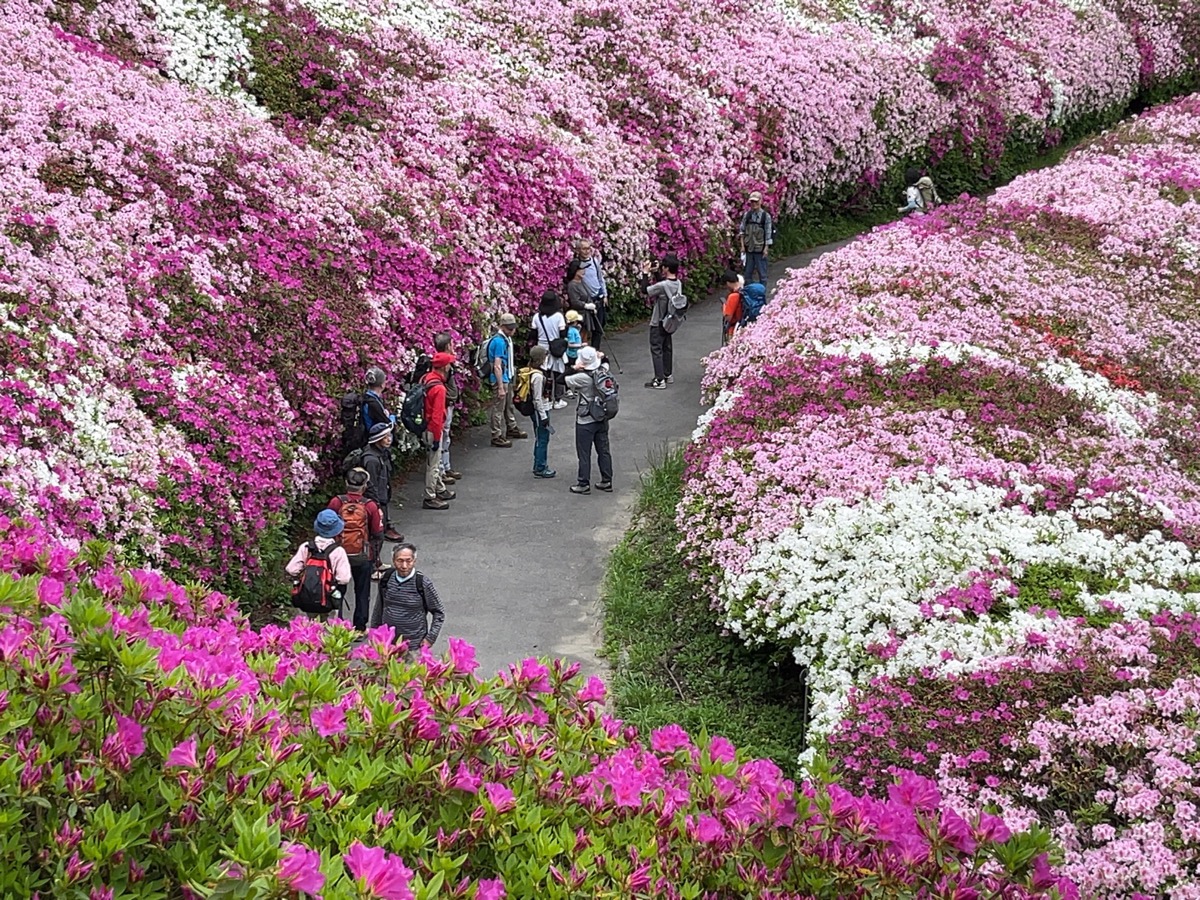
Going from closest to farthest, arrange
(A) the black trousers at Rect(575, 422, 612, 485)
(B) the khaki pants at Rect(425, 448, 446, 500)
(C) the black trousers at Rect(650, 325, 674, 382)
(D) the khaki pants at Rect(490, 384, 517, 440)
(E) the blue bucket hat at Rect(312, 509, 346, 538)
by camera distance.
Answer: (E) the blue bucket hat at Rect(312, 509, 346, 538)
(B) the khaki pants at Rect(425, 448, 446, 500)
(A) the black trousers at Rect(575, 422, 612, 485)
(D) the khaki pants at Rect(490, 384, 517, 440)
(C) the black trousers at Rect(650, 325, 674, 382)

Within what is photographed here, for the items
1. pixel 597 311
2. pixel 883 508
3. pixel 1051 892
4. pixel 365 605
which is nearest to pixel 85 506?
pixel 365 605

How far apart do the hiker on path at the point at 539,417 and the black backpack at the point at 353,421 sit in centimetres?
224

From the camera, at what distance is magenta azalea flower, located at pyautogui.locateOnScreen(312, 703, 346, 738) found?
4.68 meters

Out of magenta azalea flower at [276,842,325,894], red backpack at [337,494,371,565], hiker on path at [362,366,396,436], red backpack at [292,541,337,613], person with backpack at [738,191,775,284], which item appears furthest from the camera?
person with backpack at [738,191,775,284]

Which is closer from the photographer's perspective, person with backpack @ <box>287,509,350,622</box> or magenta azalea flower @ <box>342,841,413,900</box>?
magenta azalea flower @ <box>342,841,413,900</box>

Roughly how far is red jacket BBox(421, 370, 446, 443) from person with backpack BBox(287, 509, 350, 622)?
350 cm

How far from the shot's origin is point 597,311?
18.3 meters

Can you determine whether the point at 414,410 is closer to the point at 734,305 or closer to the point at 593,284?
the point at 593,284

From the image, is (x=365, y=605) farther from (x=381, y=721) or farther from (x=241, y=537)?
(x=381, y=721)

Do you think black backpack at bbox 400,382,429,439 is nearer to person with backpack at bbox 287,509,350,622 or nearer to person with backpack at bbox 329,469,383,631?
person with backpack at bbox 329,469,383,631

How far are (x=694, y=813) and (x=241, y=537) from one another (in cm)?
728

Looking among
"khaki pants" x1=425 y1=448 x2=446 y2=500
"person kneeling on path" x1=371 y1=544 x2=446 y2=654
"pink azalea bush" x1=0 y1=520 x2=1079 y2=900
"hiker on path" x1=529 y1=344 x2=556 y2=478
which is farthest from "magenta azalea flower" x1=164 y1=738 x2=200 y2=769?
"hiker on path" x1=529 y1=344 x2=556 y2=478

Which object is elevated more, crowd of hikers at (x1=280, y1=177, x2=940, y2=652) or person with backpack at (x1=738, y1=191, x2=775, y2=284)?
person with backpack at (x1=738, y1=191, x2=775, y2=284)

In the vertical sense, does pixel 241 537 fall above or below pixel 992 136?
below
